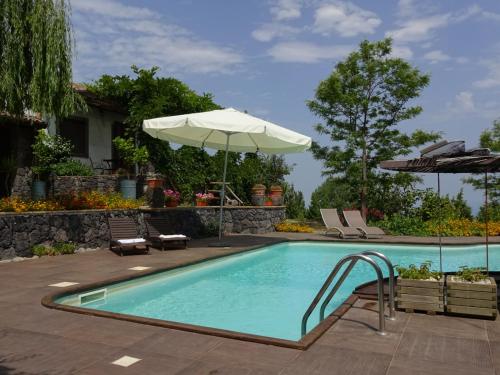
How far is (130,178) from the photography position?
14336 millimetres

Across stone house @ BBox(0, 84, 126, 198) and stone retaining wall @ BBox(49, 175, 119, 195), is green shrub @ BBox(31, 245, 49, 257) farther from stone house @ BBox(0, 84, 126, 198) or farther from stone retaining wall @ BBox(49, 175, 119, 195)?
stone retaining wall @ BBox(49, 175, 119, 195)

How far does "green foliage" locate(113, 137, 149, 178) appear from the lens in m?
14.9

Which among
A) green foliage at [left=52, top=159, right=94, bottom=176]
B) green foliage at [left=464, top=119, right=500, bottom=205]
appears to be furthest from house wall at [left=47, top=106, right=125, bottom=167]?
green foliage at [left=464, top=119, right=500, bottom=205]

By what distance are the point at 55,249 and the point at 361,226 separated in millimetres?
9799

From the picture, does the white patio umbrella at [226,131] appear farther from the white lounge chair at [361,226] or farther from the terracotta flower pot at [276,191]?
the terracotta flower pot at [276,191]

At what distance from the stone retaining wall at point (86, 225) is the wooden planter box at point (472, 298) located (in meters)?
8.28

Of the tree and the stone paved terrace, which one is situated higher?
the tree

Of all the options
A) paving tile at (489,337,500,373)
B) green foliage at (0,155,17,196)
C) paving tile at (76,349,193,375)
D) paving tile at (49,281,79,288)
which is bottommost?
paving tile at (489,337,500,373)

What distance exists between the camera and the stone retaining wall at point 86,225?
911 cm

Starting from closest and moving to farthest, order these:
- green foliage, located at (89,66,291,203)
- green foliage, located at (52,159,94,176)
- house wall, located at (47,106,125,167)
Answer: green foliage, located at (52,159,94,176), green foliage, located at (89,66,291,203), house wall, located at (47,106,125,167)

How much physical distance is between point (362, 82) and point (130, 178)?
395 inches

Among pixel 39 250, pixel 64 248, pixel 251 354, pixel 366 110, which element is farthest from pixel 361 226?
pixel 251 354

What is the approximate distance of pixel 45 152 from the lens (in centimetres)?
1284

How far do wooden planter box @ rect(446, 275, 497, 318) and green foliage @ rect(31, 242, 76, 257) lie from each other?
811cm
